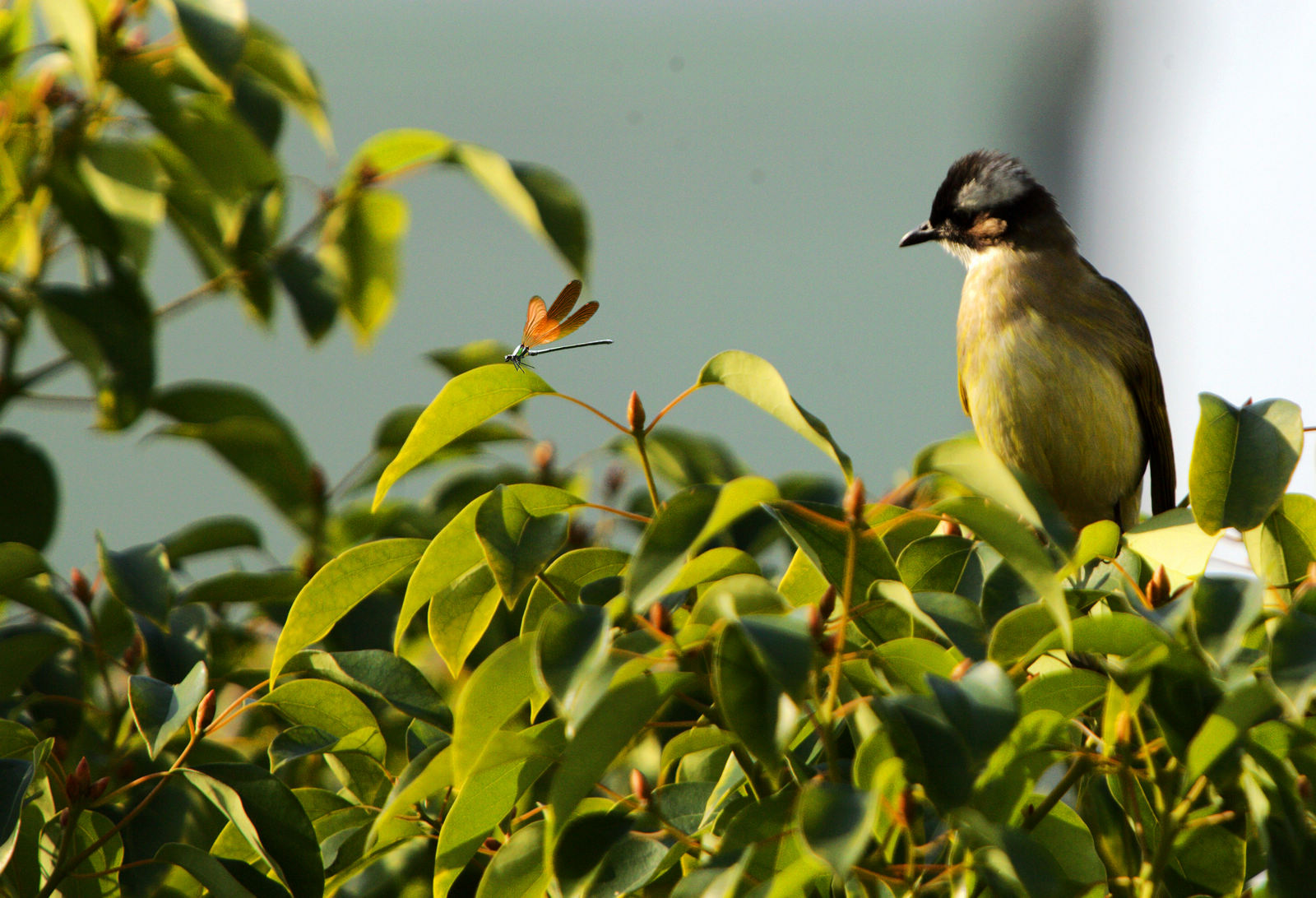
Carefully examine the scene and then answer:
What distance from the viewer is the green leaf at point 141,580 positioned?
1250 millimetres

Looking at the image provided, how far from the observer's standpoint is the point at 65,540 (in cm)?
515

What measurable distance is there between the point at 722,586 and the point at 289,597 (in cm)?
86

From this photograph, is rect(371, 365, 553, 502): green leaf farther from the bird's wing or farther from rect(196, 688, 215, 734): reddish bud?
the bird's wing

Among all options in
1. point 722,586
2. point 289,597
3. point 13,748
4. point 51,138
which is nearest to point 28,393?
point 51,138

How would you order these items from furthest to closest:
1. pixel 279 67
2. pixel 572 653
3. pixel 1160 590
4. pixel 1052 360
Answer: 1. pixel 1052 360
2. pixel 279 67
3. pixel 1160 590
4. pixel 572 653

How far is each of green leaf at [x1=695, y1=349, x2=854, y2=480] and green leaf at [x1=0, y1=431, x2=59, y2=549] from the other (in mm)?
1384

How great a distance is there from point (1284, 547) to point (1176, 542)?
0.11 m

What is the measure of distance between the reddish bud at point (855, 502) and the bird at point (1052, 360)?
Answer: 1476 mm

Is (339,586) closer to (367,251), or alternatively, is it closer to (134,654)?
(134,654)

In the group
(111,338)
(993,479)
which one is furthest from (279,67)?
(993,479)

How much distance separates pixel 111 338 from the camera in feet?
→ 6.07

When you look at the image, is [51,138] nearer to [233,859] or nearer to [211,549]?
[211,549]

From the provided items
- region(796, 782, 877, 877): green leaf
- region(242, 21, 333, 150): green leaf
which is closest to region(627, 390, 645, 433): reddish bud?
region(796, 782, 877, 877): green leaf

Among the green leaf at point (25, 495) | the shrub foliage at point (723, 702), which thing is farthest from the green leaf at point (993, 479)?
the green leaf at point (25, 495)
